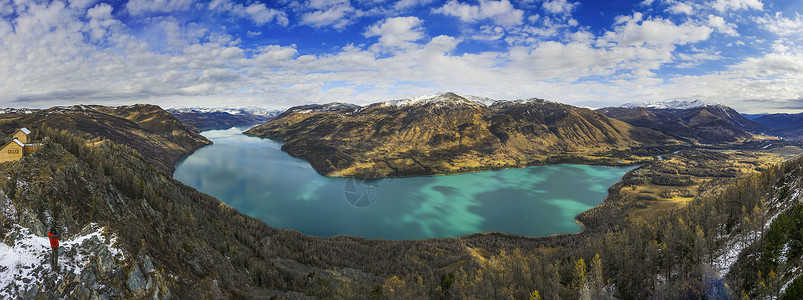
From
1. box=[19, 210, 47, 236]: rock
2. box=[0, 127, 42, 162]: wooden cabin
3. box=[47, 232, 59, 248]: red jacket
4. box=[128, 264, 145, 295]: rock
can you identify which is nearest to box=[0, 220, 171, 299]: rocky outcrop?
box=[128, 264, 145, 295]: rock

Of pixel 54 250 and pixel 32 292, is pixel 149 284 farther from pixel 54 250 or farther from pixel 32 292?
pixel 54 250

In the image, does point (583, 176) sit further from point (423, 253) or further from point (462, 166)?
point (423, 253)

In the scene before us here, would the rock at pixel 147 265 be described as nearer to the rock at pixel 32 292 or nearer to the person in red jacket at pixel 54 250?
the person in red jacket at pixel 54 250

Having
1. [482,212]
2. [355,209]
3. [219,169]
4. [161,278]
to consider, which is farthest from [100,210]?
[219,169]

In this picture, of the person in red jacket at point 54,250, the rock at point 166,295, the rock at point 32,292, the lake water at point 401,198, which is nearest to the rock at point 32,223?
the person in red jacket at point 54,250

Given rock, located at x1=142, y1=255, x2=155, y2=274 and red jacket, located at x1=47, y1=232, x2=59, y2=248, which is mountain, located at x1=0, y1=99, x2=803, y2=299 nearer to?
rock, located at x1=142, y1=255, x2=155, y2=274

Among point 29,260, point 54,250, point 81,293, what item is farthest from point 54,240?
point 81,293
